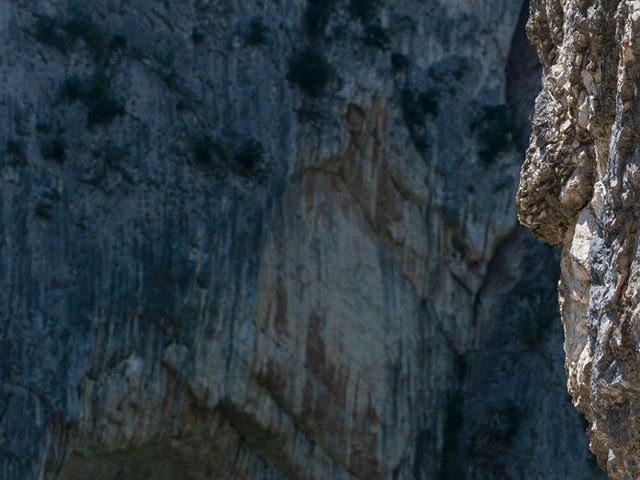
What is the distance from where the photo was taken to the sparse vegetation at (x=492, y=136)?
23453 mm

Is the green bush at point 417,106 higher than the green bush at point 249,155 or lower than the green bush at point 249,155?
higher

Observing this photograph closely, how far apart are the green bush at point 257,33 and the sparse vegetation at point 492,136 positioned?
173 inches

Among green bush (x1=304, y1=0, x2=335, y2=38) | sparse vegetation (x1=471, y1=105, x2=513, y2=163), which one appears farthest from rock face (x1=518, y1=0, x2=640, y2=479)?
sparse vegetation (x1=471, y1=105, x2=513, y2=163)

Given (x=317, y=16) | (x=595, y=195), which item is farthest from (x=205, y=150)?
(x=595, y=195)

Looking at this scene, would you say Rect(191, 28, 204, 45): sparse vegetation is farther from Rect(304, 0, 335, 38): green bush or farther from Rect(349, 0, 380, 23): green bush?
Rect(349, 0, 380, 23): green bush

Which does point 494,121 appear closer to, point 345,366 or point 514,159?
point 514,159

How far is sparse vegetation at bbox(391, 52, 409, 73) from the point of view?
2302 centimetres

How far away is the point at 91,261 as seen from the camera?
1908cm

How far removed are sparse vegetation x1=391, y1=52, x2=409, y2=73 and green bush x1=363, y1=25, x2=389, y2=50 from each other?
0.27 metres

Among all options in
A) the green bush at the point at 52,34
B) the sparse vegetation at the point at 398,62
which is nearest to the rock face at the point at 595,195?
the green bush at the point at 52,34

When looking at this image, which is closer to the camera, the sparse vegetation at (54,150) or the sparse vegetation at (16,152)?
the sparse vegetation at (16,152)

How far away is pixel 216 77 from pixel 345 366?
17.3 feet

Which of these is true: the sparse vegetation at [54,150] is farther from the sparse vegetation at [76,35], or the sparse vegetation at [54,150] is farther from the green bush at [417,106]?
the green bush at [417,106]

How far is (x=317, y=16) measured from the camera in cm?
2258
